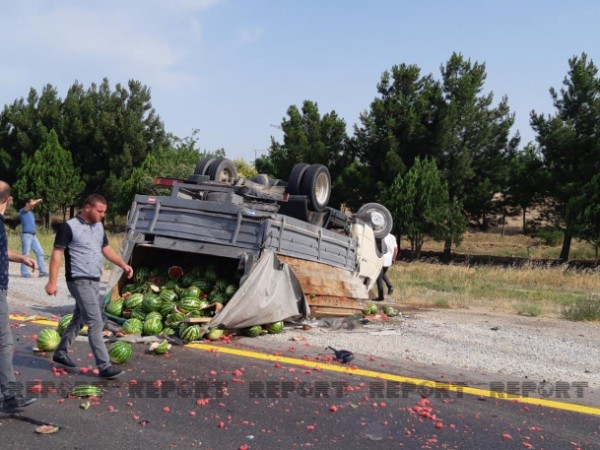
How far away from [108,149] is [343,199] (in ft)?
58.4

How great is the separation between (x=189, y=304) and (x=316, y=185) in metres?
3.28

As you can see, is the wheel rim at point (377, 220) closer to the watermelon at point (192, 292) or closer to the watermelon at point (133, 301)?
the watermelon at point (192, 292)

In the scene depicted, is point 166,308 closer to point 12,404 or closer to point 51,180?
point 12,404

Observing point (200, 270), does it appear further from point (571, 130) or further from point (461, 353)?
point (571, 130)

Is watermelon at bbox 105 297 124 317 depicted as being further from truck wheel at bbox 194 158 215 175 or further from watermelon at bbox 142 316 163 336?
truck wheel at bbox 194 158 215 175

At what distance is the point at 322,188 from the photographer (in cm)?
1088

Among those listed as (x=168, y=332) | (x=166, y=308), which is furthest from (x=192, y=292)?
(x=168, y=332)

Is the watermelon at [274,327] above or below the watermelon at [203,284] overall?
below

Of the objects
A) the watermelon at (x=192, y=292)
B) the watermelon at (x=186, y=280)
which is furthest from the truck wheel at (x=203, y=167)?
the watermelon at (x=192, y=292)

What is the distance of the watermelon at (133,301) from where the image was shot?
28.1ft

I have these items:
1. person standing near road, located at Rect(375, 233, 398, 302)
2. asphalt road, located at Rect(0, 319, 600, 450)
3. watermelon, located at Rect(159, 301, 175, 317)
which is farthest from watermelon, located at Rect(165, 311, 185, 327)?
Answer: person standing near road, located at Rect(375, 233, 398, 302)

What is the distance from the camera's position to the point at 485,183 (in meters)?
33.6

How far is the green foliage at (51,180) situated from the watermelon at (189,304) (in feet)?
107

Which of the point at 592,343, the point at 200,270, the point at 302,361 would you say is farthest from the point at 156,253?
the point at 592,343
